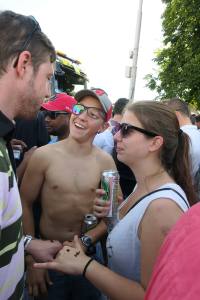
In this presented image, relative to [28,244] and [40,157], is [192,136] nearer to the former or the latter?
[40,157]

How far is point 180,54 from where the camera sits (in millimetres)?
19688

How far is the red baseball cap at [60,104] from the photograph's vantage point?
4.23m

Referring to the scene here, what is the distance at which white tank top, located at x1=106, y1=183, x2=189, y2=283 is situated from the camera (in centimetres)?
183

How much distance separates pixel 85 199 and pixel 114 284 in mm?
1096

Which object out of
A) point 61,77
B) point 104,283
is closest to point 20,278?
point 104,283

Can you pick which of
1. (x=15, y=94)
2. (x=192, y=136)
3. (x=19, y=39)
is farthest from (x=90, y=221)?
(x=192, y=136)

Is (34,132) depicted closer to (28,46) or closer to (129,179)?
(129,179)

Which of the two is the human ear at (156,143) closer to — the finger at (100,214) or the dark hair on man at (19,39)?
the finger at (100,214)

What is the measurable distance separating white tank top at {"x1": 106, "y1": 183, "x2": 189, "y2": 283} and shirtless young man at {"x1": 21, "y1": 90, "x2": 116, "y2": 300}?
64 centimetres

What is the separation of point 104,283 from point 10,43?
4.00 feet

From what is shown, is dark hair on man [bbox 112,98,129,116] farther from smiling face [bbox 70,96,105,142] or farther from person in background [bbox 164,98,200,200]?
smiling face [bbox 70,96,105,142]

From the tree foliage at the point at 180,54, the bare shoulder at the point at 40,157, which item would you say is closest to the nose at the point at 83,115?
the bare shoulder at the point at 40,157

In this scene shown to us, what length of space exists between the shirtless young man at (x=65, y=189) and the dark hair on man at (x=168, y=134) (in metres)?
0.75

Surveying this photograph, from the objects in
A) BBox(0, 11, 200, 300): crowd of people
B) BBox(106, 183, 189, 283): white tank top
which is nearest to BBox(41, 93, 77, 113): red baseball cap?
BBox(0, 11, 200, 300): crowd of people
